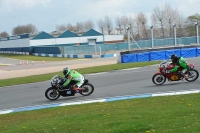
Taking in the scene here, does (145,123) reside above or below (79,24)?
below

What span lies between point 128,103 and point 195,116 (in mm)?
4514

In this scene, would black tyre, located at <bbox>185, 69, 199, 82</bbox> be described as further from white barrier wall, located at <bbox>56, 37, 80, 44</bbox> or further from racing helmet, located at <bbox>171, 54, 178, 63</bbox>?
white barrier wall, located at <bbox>56, 37, 80, 44</bbox>

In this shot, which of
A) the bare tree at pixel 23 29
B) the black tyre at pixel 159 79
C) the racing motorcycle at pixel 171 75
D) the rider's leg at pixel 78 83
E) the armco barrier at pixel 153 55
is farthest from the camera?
the bare tree at pixel 23 29

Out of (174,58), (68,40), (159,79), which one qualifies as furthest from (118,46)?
(174,58)

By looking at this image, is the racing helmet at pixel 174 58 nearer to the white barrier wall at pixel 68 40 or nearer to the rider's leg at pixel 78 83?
the rider's leg at pixel 78 83

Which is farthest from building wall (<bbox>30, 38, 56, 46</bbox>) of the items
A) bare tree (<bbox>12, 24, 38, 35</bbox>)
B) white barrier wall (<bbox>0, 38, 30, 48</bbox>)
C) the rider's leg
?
bare tree (<bbox>12, 24, 38, 35</bbox>)

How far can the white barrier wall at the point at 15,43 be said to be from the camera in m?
83.6

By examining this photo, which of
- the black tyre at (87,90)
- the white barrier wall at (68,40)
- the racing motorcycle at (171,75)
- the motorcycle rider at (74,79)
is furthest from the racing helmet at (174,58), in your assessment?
the white barrier wall at (68,40)

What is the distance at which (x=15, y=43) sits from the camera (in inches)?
3644

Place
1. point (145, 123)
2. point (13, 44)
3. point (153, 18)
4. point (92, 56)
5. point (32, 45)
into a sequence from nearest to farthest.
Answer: point (145, 123) → point (92, 56) → point (153, 18) → point (32, 45) → point (13, 44)

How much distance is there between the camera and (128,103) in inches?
487

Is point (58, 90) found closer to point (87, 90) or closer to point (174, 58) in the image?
point (87, 90)

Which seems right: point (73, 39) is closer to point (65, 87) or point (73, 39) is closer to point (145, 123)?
point (65, 87)

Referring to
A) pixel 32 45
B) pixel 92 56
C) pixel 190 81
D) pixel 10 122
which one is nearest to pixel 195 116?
pixel 10 122
